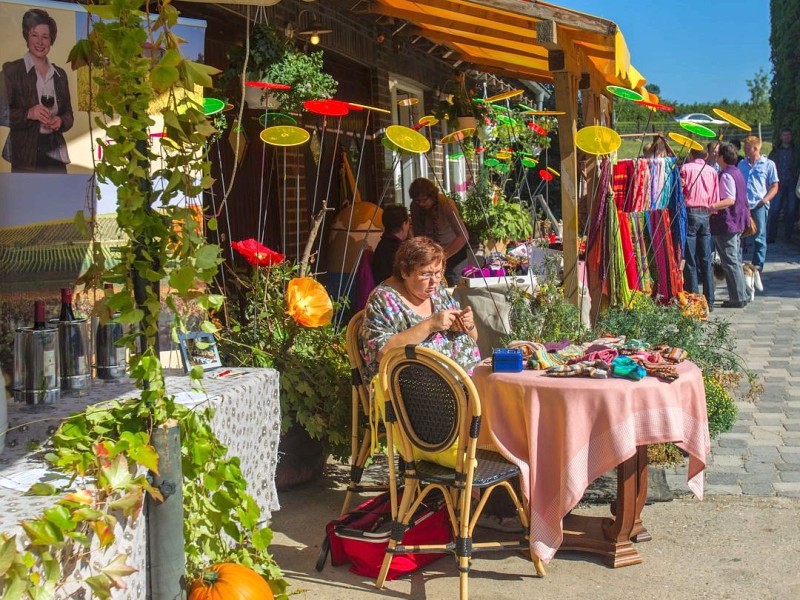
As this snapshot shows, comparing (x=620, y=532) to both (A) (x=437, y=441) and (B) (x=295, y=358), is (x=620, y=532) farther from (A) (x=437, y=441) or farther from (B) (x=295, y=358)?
(B) (x=295, y=358)

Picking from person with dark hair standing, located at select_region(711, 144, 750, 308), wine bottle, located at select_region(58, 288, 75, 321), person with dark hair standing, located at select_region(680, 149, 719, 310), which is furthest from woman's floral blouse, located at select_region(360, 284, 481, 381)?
person with dark hair standing, located at select_region(711, 144, 750, 308)

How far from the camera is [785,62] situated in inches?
792

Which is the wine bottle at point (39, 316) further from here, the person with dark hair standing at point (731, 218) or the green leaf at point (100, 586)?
the person with dark hair standing at point (731, 218)

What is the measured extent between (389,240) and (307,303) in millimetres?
1864

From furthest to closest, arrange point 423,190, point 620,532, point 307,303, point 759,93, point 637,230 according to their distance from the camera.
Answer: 1. point 759,93
2. point 423,190
3. point 637,230
4. point 307,303
5. point 620,532

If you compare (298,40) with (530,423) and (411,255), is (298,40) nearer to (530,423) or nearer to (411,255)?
(411,255)

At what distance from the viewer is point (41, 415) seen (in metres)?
3.03

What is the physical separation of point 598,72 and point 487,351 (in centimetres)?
251

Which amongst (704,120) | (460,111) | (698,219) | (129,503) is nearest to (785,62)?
(698,219)

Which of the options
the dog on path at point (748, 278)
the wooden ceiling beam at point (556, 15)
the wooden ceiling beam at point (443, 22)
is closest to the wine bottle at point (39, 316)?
the wooden ceiling beam at point (556, 15)

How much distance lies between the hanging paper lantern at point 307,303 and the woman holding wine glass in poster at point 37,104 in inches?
55.0

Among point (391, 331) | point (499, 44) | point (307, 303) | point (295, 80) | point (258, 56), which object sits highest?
point (499, 44)

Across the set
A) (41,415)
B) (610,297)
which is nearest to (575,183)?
(610,297)

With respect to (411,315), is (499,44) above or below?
above
